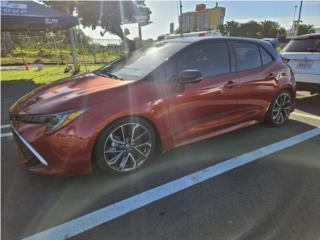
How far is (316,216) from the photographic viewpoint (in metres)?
2.63

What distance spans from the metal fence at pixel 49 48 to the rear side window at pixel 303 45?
57.9 ft

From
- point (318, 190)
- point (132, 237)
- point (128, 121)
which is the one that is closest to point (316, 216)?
point (318, 190)

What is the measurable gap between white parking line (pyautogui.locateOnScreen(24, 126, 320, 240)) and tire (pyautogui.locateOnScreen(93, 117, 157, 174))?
1.60 feet

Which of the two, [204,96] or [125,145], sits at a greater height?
[204,96]

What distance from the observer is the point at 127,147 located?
132 inches

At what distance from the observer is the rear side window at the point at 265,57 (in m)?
4.70

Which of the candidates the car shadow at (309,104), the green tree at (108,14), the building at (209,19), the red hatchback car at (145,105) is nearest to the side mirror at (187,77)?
the red hatchback car at (145,105)

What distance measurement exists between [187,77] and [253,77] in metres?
1.48

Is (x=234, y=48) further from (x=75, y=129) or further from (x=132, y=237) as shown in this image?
(x=132, y=237)

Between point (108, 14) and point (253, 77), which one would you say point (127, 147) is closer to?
point (253, 77)

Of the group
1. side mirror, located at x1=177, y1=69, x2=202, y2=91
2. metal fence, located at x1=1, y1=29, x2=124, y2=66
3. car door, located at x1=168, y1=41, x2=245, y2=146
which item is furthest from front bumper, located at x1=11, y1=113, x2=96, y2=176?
metal fence, located at x1=1, y1=29, x2=124, y2=66

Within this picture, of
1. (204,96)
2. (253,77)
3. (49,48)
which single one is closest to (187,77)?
(204,96)

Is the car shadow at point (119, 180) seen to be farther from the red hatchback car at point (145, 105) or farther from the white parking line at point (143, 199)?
the red hatchback car at point (145, 105)

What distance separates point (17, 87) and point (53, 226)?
26.6 ft
